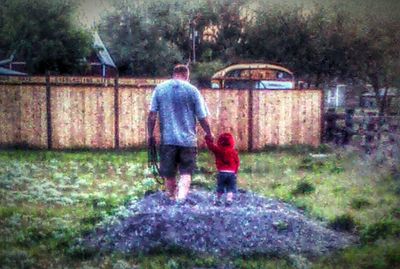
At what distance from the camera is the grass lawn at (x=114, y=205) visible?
2447 mm

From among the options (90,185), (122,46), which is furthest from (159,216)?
(122,46)

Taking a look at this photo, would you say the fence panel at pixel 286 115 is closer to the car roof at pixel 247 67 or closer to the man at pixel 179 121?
the car roof at pixel 247 67

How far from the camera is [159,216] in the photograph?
2979 mm

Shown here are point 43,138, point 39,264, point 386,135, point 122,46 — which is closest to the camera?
point 39,264

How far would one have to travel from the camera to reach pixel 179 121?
11.9 ft

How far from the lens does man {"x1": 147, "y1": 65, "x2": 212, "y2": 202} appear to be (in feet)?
11.8

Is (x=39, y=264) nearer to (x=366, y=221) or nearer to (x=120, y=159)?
(x=366, y=221)

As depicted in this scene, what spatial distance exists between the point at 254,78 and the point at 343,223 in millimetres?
5150

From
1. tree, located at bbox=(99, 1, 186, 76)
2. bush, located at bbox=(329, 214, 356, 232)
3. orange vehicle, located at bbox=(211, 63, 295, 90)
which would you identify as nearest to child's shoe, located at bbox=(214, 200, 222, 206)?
bush, located at bbox=(329, 214, 356, 232)

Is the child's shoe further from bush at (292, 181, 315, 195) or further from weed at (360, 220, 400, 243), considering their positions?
weed at (360, 220, 400, 243)

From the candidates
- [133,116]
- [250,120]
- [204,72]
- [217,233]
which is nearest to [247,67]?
[204,72]

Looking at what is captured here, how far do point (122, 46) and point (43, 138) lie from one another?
306 centimetres

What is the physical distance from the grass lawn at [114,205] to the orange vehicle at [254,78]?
3256mm

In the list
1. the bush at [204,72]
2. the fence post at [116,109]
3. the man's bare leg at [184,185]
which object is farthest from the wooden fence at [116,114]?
the man's bare leg at [184,185]
